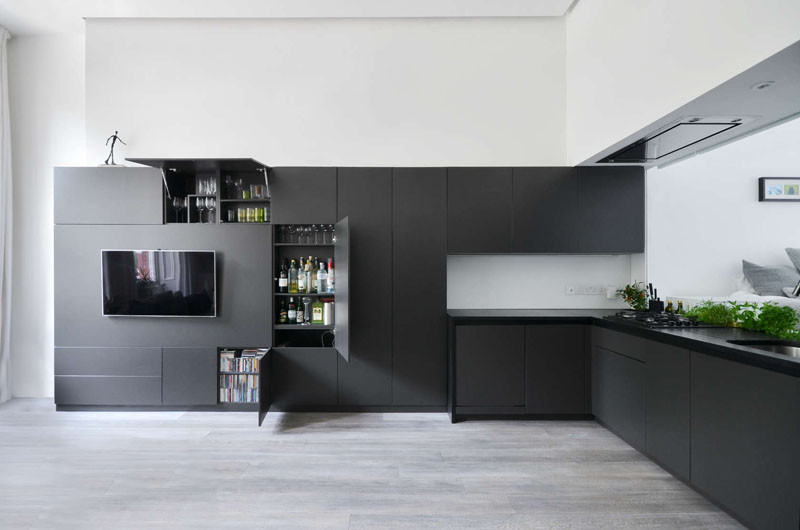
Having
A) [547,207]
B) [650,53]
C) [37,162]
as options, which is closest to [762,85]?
[650,53]

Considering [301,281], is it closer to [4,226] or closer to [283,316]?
[283,316]

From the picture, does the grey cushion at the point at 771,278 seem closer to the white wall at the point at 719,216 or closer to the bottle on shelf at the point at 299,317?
the white wall at the point at 719,216

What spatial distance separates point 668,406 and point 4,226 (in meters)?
5.67

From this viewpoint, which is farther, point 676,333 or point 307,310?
point 307,310

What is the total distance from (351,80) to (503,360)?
2.90 m

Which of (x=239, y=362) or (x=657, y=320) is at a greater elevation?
(x=657, y=320)

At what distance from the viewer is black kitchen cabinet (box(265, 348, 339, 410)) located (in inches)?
155

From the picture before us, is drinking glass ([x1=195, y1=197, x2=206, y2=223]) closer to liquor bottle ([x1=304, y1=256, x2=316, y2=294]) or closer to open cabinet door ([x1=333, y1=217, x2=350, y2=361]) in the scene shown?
liquor bottle ([x1=304, y1=256, x2=316, y2=294])

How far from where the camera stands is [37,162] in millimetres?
4352

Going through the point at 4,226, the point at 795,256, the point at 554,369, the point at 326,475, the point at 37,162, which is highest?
the point at 37,162

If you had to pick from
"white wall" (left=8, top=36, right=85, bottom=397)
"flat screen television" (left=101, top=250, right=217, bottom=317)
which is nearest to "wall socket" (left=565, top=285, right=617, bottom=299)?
"flat screen television" (left=101, top=250, right=217, bottom=317)

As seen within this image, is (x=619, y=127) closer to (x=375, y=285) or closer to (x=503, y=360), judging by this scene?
(x=503, y=360)

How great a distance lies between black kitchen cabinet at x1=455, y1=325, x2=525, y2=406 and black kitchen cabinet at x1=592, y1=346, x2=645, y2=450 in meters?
0.59

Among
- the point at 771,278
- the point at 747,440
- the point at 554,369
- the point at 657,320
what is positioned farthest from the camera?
the point at 554,369
